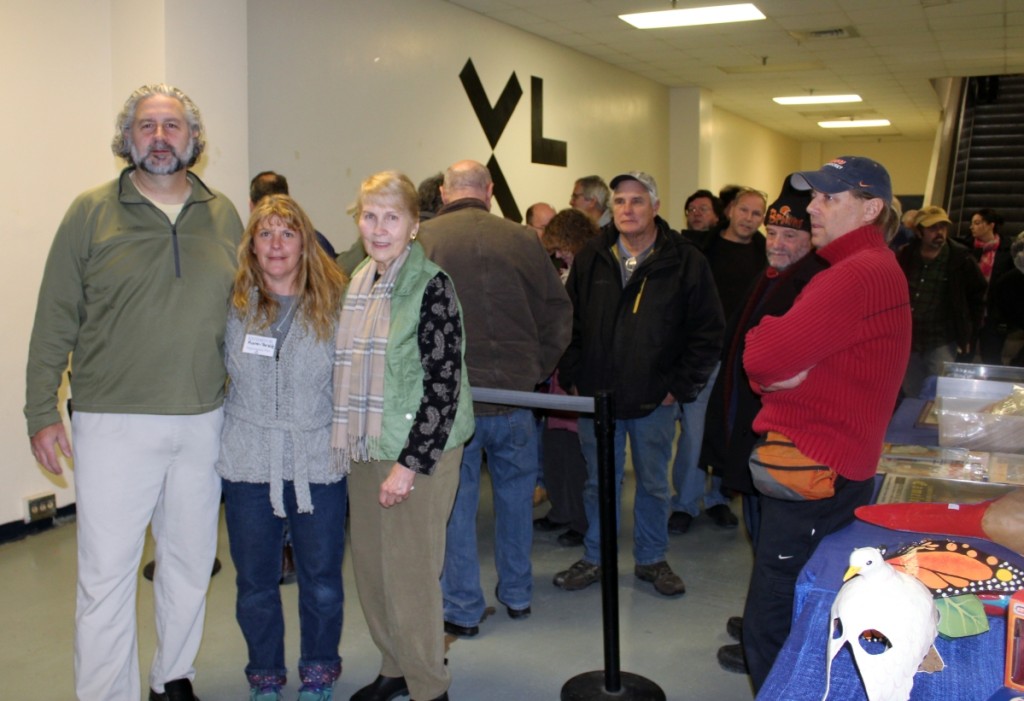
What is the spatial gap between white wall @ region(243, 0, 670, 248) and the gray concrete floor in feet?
8.26

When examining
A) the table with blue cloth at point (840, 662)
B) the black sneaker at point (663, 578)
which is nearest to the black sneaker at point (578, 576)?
the black sneaker at point (663, 578)

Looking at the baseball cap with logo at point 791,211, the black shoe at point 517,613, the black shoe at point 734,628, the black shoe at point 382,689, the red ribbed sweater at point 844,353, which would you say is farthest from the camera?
the black shoe at point 517,613

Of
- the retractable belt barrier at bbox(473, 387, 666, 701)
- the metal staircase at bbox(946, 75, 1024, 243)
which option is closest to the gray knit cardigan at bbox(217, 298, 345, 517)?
the retractable belt barrier at bbox(473, 387, 666, 701)

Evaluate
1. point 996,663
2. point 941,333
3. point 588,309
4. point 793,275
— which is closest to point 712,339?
point 588,309

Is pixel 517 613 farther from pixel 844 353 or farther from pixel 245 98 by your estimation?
pixel 245 98

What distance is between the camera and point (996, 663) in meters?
1.36

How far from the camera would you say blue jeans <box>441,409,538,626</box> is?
3072 millimetres

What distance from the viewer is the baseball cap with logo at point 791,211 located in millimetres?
2678

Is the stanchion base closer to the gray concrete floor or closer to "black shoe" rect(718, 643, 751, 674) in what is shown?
the gray concrete floor

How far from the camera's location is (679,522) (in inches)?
172

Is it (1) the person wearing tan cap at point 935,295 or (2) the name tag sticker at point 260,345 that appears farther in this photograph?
(1) the person wearing tan cap at point 935,295

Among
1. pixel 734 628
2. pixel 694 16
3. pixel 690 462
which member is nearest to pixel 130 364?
pixel 734 628

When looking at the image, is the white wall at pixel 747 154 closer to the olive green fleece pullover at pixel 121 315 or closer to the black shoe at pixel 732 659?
the black shoe at pixel 732 659

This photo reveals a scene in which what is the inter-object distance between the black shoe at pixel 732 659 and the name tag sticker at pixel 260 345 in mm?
1695
